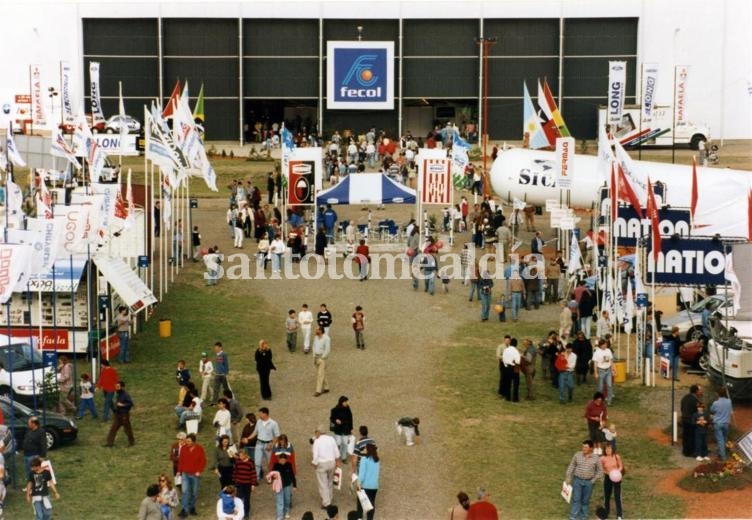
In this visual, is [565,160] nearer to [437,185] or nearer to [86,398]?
[437,185]

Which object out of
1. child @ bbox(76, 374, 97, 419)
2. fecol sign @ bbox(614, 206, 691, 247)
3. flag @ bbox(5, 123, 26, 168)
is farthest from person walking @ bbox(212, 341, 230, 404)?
fecol sign @ bbox(614, 206, 691, 247)

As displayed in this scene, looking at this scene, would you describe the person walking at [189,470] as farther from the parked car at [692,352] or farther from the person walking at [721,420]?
the parked car at [692,352]

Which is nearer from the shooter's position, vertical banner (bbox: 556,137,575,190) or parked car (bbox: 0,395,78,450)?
parked car (bbox: 0,395,78,450)

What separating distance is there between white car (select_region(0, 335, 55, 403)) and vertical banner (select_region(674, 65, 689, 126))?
1450 inches

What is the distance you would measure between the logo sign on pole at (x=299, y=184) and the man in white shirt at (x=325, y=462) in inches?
818

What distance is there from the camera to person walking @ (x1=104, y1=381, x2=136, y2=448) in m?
26.2

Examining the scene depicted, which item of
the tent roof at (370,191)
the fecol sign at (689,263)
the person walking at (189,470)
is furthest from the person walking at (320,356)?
the tent roof at (370,191)

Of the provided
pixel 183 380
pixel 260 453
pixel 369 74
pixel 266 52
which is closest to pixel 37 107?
pixel 266 52

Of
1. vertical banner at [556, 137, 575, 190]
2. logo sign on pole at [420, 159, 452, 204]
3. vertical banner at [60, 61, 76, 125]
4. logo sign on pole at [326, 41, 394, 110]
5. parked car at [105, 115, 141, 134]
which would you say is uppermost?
logo sign on pole at [326, 41, 394, 110]

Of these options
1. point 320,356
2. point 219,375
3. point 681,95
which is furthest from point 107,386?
point 681,95

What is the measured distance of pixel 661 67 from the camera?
221 ft

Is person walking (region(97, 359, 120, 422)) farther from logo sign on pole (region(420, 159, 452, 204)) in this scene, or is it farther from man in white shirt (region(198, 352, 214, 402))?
logo sign on pole (region(420, 159, 452, 204))

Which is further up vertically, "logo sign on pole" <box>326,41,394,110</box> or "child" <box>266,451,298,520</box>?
"logo sign on pole" <box>326,41,394,110</box>

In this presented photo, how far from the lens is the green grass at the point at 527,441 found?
2378cm
